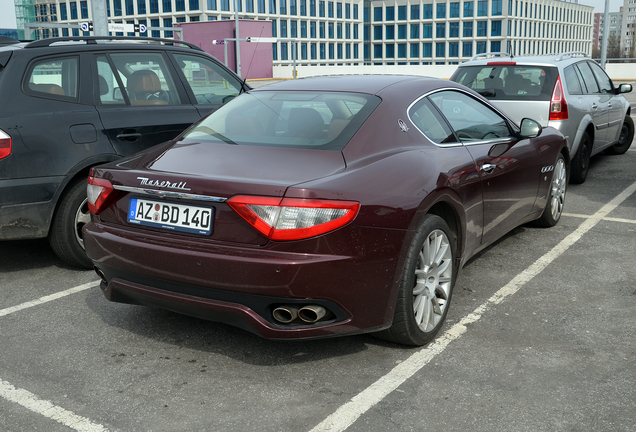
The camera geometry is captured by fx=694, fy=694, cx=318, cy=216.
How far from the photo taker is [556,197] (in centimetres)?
618

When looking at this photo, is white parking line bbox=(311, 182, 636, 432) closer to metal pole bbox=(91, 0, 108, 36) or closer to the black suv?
the black suv

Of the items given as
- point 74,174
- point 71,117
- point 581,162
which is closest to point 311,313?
point 74,174

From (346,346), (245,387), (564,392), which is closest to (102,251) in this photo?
(245,387)

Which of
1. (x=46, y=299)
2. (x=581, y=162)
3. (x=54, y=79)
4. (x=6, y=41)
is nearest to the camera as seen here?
(x=46, y=299)

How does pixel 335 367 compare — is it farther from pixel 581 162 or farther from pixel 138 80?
pixel 581 162

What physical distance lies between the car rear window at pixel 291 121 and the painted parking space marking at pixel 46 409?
1604mm

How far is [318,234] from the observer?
3.06 m

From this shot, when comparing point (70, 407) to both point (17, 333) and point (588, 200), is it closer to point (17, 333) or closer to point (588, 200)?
point (17, 333)

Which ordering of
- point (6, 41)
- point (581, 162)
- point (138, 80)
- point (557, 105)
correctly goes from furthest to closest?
point (581, 162), point (557, 105), point (138, 80), point (6, 41)

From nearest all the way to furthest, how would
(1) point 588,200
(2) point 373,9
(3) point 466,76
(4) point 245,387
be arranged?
(4) point 245,387 < (1) point 588,200 < (3) point 466,76 < (2) point 373,9

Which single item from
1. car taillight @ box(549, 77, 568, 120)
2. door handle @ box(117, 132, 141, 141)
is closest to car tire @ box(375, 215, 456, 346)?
door handle @ box(117, 132, 141, 141)

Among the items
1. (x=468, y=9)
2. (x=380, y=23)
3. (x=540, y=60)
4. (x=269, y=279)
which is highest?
(x=468, y=9)

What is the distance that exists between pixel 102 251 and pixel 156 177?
0.52 metres

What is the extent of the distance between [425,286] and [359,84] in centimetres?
133
